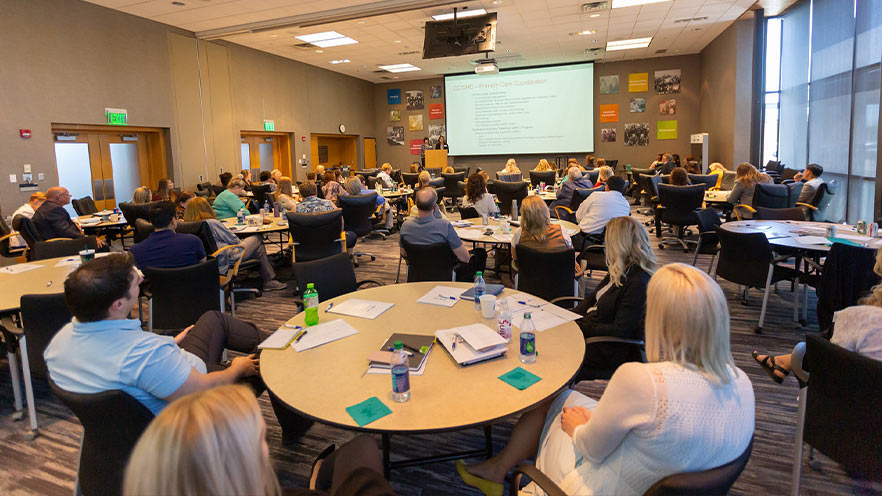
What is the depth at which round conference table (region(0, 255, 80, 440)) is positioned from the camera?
300 cm

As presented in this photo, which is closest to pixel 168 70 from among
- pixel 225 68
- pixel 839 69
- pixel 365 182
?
pixel 225 68

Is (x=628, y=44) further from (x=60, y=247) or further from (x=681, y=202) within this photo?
(x=60, y=247)

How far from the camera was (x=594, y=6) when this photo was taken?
9.34 metres

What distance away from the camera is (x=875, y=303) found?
202cm

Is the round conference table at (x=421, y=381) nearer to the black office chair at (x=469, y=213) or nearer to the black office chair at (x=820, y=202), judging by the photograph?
the black office chair at (x=469, y=213)

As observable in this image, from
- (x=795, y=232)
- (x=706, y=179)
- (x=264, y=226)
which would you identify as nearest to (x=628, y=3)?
(x=706, y=179)

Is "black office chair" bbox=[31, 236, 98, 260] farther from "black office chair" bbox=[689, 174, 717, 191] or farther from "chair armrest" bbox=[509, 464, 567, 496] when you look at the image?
"black office chair" bbox=[689, 174, 717, 191]

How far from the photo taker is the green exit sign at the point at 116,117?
9250 mm

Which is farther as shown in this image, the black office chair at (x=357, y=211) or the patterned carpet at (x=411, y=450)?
the black office chair at (x=357, y=211)

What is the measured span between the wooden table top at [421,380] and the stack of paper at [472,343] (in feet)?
0.11

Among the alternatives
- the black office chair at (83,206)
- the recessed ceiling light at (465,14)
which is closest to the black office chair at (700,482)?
the recessed ceiling light at (465,14)

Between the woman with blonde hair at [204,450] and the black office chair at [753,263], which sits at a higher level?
the woman with blonde hair at [204,450]

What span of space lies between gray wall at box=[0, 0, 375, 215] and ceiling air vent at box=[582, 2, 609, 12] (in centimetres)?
820

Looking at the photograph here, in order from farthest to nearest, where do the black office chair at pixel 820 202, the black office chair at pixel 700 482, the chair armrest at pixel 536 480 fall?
1. the black office chair at pixel 820 202
2. the chair armrest at pixel 536 480
3. the black office chair at pixel 700 482
